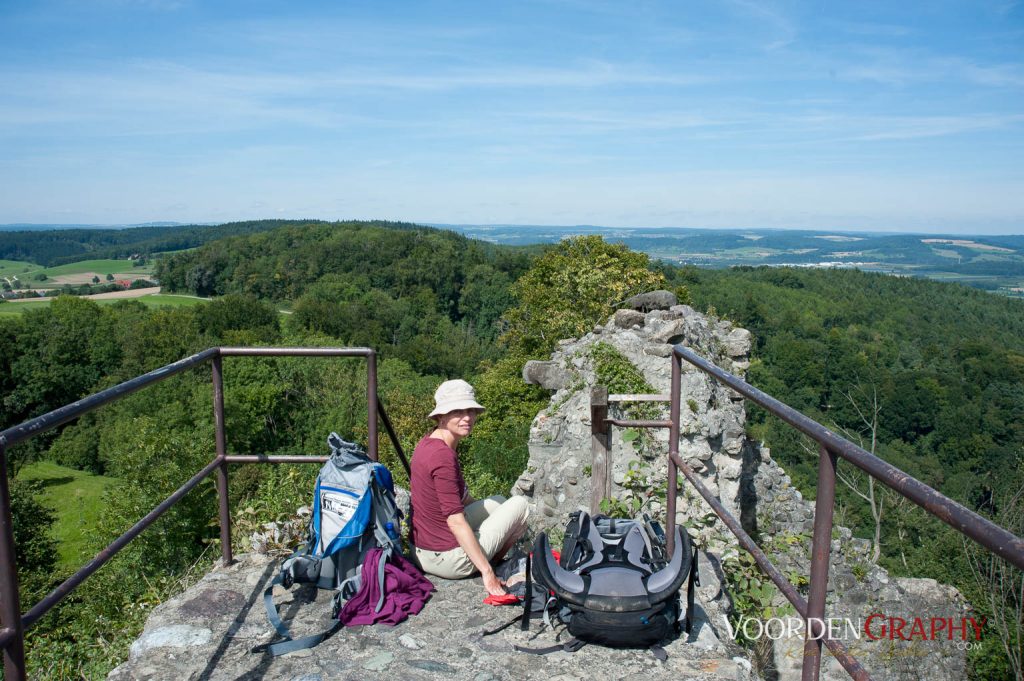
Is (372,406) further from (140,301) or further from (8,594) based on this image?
(140,301)

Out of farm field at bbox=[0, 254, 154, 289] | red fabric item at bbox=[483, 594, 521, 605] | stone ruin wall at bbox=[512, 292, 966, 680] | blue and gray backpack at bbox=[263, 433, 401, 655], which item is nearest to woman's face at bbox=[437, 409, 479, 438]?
blue and gray backpack at bbox=[263, 433, 401, 655]

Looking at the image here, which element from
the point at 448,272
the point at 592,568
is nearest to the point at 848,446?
the point at 592,568

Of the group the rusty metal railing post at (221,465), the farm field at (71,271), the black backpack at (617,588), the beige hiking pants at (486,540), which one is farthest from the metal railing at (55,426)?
the farm field at (71,271)

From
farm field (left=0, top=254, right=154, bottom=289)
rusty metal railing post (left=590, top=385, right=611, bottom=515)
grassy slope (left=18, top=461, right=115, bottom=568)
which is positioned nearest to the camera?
rusty metal railing post (left=590, top=385, right=611, bottom=515)

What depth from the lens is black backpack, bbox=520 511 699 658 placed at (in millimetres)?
2740

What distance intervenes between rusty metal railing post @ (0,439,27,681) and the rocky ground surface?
0.83 m

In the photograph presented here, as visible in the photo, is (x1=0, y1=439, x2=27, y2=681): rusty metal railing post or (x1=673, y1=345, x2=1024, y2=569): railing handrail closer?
(x1=673, y1=345, x2=1024, y2=569): railing handrail

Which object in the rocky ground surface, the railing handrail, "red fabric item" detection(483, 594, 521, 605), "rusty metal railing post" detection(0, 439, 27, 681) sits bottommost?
the rocky ground surface

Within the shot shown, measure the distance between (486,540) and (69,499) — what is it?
3889 centimetres

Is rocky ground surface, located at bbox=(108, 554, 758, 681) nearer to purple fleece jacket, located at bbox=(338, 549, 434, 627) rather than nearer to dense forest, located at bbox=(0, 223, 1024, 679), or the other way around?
purple fleece jacket, located at bbox=(338, 549, 434, 627)

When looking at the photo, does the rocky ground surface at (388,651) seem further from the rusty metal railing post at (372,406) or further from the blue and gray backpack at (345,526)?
the rusty metal railing post at (372,406)

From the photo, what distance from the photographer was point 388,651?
2926mm

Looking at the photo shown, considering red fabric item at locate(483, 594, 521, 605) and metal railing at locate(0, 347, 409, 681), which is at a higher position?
metal railing at locate(0, 347, 409, 681)

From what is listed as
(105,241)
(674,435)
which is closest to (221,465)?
(674,435)
